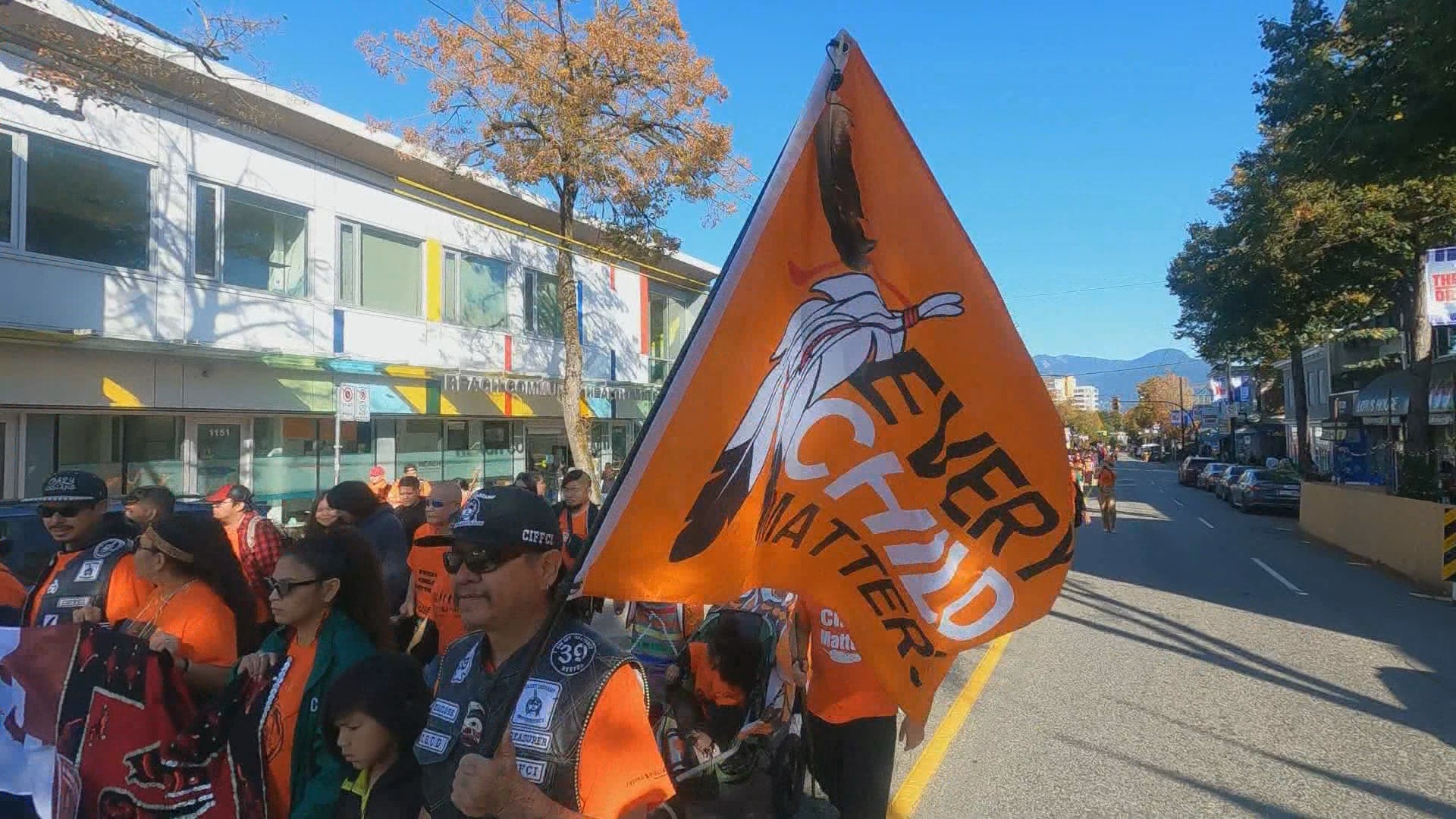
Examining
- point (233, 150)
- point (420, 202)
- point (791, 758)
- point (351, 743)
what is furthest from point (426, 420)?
point (351, 743)

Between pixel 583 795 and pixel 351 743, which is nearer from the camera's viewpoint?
pixel 583 795

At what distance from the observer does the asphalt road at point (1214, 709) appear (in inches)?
199

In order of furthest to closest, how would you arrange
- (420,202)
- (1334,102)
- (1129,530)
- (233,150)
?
(1129,530), (420,202), (233,150), (1334,102)

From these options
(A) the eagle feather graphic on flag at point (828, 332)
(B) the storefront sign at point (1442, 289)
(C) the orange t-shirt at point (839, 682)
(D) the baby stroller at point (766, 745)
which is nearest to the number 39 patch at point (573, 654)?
(A) the eagle feather graphic on flag at point (828, 332)

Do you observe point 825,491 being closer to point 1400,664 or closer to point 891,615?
point 891,615

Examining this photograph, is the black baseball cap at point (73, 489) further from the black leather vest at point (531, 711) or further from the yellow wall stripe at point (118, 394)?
the yellow wall stripe at point (118, 394)

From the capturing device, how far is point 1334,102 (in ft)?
41.5

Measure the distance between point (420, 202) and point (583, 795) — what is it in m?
19.3

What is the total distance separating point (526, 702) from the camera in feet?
6.19

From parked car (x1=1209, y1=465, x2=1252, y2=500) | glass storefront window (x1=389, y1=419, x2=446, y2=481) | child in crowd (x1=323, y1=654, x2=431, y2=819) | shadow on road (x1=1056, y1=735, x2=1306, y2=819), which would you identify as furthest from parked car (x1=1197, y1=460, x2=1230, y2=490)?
child in crowd (x1=323, y1=654, x2=431, y2=819)

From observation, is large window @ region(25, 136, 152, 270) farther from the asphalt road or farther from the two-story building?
the asphalt road

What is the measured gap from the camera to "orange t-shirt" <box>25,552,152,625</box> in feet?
12.2

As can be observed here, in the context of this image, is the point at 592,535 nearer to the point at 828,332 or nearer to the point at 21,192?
the point at 828,332

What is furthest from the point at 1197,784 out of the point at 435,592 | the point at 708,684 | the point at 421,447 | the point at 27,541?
the point at 421,447
